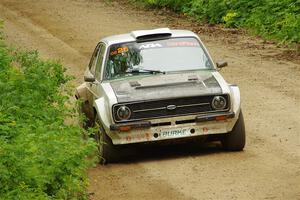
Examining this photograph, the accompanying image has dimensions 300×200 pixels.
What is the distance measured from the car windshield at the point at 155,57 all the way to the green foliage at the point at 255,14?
9.92 m

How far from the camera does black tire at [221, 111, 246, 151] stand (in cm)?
1223

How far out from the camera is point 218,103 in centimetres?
1203

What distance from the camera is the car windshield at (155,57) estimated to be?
12.9m

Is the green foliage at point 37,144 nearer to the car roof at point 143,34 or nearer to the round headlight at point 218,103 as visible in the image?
the car roof at point 143,34

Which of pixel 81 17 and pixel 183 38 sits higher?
pixel 183 38

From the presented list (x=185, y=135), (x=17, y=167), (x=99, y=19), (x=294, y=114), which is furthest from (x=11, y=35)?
(x=17, y=167)

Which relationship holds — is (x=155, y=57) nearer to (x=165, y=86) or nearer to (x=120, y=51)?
(x=120, y=51)

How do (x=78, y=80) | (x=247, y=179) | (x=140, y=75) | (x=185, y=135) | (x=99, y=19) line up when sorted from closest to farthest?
(x=247, y=179), (x=185, y=135), (x=140, y=75), (x=78, y=80), (x=99, y=19)

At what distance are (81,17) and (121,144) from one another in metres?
19.1

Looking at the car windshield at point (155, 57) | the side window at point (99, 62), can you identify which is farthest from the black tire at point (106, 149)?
the side window at point (99, 62)

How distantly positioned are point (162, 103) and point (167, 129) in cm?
36

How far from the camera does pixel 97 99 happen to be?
12.5m

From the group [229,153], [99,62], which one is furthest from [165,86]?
[99,62]

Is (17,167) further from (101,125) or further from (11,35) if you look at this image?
(11,35)
